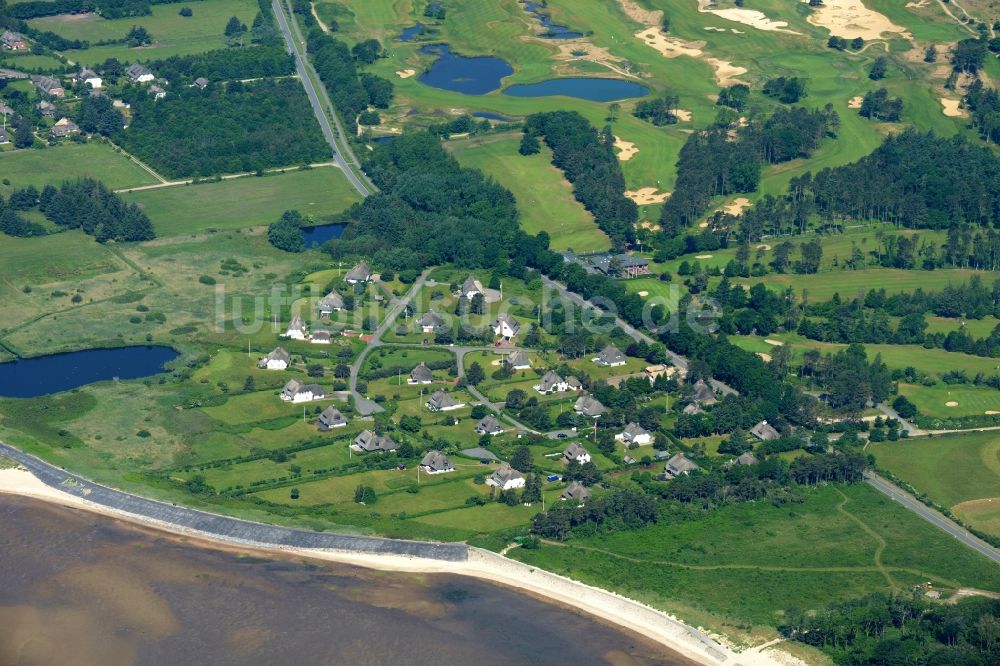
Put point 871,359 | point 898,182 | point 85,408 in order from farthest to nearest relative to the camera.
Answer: point 898,182
point 871,359
point 85,408

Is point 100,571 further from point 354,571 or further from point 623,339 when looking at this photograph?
point 623,339

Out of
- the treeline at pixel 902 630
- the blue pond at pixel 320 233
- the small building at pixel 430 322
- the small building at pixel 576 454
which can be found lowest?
the blue pond at pixel 320 233

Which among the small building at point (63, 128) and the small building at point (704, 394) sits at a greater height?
the small building at point (704, 394)

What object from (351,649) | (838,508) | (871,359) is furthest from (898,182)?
(351,649)

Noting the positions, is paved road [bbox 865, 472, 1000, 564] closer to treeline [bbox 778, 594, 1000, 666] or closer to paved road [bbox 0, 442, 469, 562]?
treeline [bbox 778, 594, 1000, 666]

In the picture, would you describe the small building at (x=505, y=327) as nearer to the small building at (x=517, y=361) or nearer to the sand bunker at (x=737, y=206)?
the small building at (x=517, y=361)

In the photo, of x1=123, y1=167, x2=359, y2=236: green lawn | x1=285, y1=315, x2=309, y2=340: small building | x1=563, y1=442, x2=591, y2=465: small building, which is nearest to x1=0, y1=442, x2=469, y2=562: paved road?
x1=563, y1=442, x2=591, y2=465: small building

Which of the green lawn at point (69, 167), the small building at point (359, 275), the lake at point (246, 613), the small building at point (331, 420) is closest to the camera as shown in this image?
the lake at point (246, 613)

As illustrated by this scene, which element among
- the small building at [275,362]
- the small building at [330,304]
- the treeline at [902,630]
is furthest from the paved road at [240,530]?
the small building at [330,304]
